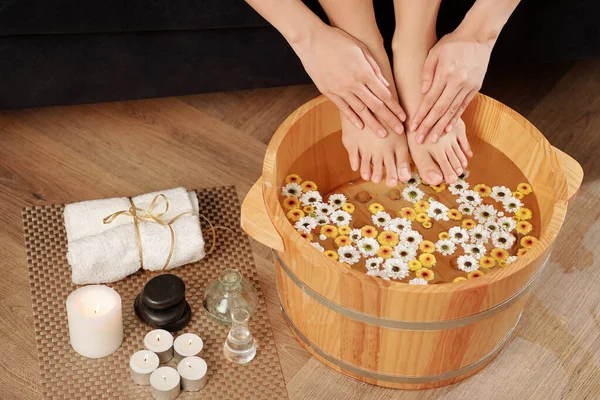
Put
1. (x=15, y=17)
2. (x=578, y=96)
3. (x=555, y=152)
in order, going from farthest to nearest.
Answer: (x=578, y=96)
(x=15, y=17)
(x=555, y=152)

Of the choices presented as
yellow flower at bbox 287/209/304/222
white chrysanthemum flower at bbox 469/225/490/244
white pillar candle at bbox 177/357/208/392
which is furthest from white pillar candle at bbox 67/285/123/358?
white chrysanthemum flower at bbox 469/225/490/244

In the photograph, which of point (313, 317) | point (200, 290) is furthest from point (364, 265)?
point (200, 290)

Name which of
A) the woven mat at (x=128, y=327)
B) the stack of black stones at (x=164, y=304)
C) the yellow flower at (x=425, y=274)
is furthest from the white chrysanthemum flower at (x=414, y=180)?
the stack of black stones at (x=164, y=304)

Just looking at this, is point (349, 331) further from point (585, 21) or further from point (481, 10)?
point (585, 21)

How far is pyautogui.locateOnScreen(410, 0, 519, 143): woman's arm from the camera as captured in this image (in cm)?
155

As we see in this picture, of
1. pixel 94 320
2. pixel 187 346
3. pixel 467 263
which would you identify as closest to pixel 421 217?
pixel 467 263

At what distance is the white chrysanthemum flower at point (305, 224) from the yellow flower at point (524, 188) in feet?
1.25

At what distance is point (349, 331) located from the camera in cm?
145

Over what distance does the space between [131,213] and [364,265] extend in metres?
0.45

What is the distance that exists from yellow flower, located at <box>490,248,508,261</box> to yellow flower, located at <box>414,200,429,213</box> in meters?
0.16

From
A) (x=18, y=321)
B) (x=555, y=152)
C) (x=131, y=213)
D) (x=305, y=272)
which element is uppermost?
(x=555, y=152)

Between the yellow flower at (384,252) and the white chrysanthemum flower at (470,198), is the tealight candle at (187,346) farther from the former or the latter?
the white chrysanthemum flower at (470,198)

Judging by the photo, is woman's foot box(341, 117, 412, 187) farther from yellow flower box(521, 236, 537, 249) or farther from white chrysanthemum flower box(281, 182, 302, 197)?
yellow flower box(521, 236, 537, 249)

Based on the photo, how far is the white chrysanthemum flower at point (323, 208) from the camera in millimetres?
1646
